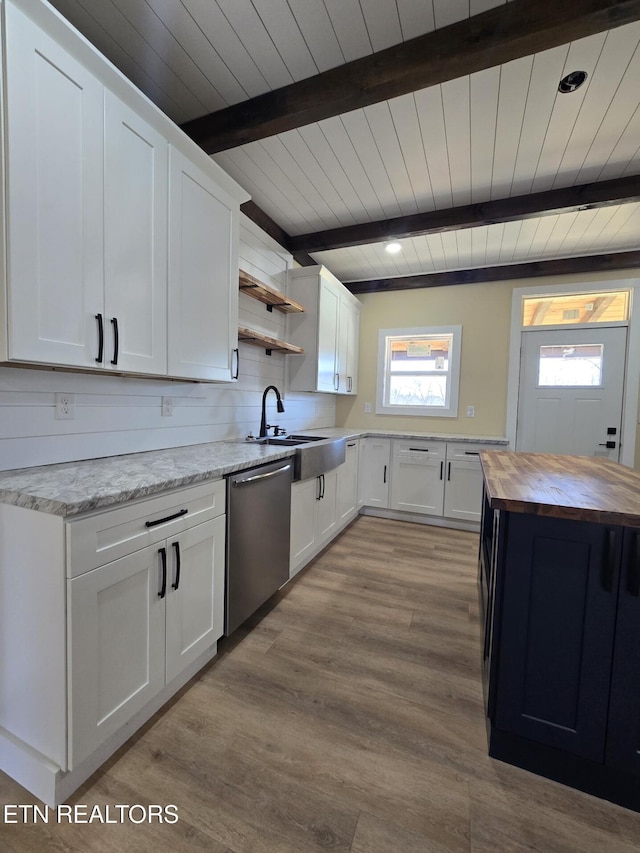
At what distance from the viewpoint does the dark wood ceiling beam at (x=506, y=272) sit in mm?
3564

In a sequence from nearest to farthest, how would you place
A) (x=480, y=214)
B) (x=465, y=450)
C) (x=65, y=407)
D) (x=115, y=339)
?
(x=115, y=339) → (x=65, y=407) → (x=480, y=214) → (x=465, y=450)

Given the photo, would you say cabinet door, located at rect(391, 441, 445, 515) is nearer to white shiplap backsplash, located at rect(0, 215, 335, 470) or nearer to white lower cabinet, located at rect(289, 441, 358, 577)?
white lower cabinet, located at rect(289, 441, 358, 577)

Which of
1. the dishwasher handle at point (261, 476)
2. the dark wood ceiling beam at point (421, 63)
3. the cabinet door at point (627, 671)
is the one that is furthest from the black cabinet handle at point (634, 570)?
the dark wood ceiling beam at point (421, 63)

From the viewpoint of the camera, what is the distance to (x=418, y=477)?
12.9 feet

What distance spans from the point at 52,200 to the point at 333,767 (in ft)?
7.27

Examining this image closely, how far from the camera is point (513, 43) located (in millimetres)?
1420

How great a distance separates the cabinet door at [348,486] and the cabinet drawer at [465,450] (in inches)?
39.0

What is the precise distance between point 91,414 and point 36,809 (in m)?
1.40

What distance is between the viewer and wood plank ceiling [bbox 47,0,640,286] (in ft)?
4.85

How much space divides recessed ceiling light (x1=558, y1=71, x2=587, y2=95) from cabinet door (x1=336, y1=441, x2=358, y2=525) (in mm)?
2666

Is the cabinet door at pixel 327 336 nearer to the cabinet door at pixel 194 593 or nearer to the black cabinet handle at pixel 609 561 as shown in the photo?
the cabinet door at pixel 194 593

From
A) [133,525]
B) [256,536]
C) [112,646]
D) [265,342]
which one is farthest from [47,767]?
[265,342]

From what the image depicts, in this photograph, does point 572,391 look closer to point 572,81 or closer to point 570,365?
point 570,365

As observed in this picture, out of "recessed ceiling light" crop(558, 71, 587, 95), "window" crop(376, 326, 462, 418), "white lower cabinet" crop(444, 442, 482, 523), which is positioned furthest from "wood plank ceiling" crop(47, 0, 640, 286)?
"white lower cabinet" crop(444, 442, 482, 523)
